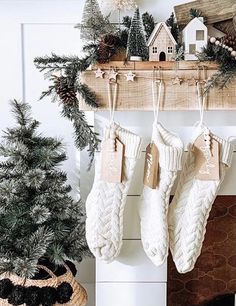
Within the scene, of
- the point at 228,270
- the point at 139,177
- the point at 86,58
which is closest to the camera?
the point at 86,58

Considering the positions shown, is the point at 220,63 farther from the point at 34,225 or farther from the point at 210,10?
the point at 34,225

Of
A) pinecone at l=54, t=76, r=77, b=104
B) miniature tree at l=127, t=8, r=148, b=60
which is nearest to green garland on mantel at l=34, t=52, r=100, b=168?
pinecone at l=54, t=76, r=77, b=104

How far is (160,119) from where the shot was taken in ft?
4.73

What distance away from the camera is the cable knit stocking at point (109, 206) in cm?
133

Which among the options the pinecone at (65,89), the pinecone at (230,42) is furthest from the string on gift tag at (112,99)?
the pinecone at (230,42)

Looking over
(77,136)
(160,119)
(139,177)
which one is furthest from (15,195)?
(160,119)

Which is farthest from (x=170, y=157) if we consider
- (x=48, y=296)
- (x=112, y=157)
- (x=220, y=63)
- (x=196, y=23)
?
(x=48, y=296)

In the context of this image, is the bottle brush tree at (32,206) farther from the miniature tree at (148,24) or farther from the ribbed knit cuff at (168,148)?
the miniature tree at (148,24)

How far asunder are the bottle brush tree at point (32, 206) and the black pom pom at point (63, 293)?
0.22ft

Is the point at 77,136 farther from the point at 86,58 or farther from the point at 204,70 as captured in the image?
the point at 204,70

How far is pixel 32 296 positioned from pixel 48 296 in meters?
0.04

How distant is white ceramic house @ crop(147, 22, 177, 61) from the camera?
1368mm

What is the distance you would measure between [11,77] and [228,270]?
989 millimetres

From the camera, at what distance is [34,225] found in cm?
138
